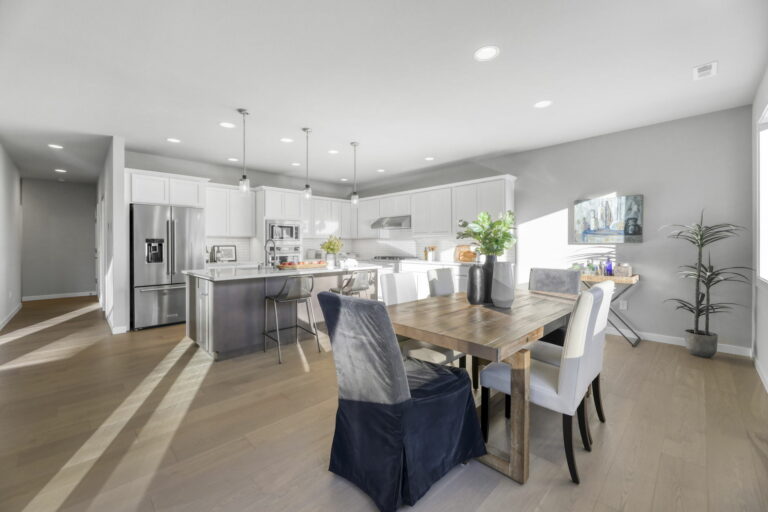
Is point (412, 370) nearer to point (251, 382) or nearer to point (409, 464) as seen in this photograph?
point (409, 464)

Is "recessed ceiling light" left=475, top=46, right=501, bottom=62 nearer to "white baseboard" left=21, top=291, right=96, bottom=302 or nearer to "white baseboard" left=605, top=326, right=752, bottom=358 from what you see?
"white baseboard" left=605, top=326, right=752, bottom=358

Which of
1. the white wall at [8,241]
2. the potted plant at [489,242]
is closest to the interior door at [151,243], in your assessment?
the white wall at [8,241]

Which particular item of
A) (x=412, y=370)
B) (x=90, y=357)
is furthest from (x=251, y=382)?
(x=90, y=357)

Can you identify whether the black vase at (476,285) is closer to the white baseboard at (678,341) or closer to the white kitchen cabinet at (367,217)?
the white baseboard at (678,341)

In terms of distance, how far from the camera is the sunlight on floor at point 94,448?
1607mm

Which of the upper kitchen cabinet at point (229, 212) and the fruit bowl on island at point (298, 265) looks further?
the upper kitchen cabinet at point (229, 212)

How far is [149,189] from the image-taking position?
192 inches

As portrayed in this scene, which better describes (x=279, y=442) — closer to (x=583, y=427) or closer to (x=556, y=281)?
(x=583, y=427)

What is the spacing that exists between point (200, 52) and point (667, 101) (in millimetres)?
4267

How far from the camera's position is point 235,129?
13.9 feet

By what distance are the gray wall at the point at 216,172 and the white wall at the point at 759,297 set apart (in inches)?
257

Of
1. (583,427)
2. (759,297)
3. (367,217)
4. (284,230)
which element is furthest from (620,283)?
(284,230)

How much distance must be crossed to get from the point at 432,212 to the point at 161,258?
431cm

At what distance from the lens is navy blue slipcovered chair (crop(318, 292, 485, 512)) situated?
1481 mm
